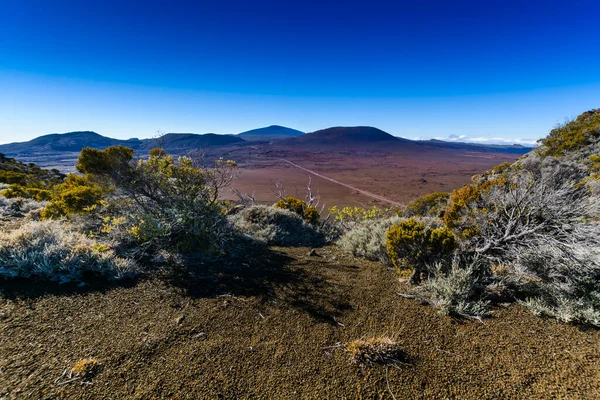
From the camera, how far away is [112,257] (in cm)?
404

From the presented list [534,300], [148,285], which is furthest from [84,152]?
[534,300]

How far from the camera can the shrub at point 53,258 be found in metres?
3.50

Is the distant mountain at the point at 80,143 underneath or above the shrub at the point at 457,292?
above

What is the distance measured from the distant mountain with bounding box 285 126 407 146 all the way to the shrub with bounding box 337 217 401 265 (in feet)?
426

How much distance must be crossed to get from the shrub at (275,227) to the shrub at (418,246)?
9.73 feet

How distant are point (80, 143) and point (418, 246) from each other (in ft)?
627

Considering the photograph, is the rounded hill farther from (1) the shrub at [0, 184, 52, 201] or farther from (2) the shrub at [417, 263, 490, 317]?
(2) the shrub at [417, 263, 490, 317]

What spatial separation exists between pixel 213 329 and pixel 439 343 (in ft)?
8.58

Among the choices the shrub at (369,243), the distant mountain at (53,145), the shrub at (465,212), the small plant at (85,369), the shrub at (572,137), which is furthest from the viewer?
the distant mountain at (53,145)

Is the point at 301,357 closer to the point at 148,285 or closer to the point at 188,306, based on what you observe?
the point at 188,306

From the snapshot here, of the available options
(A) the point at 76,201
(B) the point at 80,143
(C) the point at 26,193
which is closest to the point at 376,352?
(A) the point at 76,201

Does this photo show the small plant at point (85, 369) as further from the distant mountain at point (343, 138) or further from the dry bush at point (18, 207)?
the distant mountain at point (343, 138)

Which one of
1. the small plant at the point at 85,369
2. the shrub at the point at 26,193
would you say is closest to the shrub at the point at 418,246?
the small plant at the point at 85,369

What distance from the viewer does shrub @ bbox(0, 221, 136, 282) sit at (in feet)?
11.5
